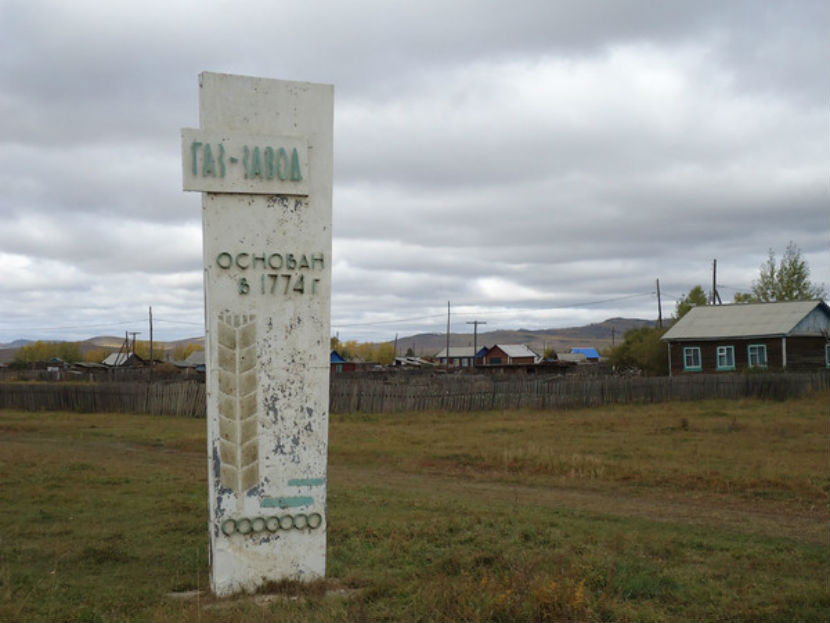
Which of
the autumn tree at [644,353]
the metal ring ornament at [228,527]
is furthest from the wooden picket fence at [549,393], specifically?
the metal ring ornament at [228,527]

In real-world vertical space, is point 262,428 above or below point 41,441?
above

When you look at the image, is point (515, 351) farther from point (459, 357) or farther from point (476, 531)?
point (476, 531)

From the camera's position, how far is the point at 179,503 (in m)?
10.4

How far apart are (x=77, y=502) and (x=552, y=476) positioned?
25.7ft

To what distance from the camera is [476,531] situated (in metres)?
8.39

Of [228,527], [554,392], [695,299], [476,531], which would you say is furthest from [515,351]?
[228,527]

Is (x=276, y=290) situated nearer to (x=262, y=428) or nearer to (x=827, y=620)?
(x=262, y=428)

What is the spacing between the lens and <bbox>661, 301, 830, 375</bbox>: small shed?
3847 cm

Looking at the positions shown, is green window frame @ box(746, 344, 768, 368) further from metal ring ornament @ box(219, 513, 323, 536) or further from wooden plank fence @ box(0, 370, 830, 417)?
metal ring ornament @ box(219, 513, 323, 536)

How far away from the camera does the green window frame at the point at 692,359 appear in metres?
41.0

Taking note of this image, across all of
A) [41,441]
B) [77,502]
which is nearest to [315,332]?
[77,502]

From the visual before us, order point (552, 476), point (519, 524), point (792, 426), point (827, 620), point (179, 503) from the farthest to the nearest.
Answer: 1. point (792, 426)
2. point (552, 476)
3. point (179, 503)
4. point (519, 524)
5. point (827, 620)

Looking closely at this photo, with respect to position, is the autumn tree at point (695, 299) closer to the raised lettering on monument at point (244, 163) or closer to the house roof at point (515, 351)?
the house roof at point (515, 351)

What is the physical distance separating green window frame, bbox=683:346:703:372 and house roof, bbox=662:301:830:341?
2.83 feet
